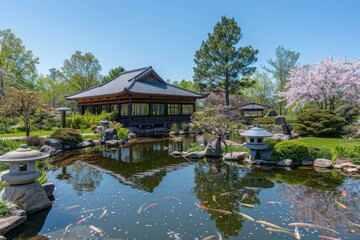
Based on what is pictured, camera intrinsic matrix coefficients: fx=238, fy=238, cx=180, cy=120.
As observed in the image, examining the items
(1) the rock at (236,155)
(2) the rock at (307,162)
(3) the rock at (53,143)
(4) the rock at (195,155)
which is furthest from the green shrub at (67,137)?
(2) the rock at (307,162)

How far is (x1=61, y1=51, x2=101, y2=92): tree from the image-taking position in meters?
40.3

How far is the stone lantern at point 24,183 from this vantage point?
5062mm

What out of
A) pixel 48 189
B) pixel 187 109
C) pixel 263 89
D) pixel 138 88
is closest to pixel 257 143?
pixel 48 189

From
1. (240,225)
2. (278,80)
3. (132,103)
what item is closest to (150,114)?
(132,103)

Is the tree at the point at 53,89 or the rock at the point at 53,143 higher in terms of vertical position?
the tree at the point at 53,89

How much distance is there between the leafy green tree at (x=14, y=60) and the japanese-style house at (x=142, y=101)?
11094mm

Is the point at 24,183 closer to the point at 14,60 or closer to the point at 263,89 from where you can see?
the point at 14,60

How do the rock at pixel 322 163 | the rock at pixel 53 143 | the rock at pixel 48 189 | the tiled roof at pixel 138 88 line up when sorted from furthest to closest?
1. the tiled roof at pixel 138 88
2. the rock at pixel 53 143
3. the rock at pixel 322 163
4. the rock at pixel 48 189

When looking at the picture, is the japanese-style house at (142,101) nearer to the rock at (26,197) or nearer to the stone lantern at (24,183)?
the stone lantern at (24,183)

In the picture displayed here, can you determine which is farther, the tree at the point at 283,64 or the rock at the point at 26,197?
the tree at the point at 283,64

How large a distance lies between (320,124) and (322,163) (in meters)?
6.25

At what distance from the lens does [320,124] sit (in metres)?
14.2

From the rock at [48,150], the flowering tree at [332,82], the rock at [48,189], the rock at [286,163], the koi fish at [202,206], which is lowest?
the koi fish at [202,206]

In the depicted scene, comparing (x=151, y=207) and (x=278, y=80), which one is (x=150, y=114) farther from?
(x=278, y=80)
